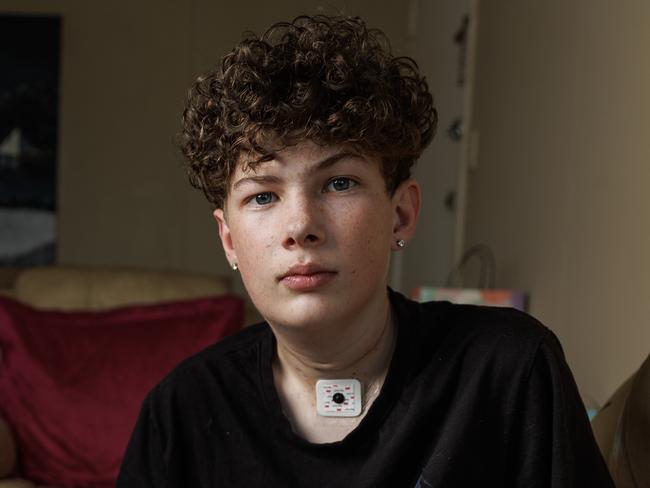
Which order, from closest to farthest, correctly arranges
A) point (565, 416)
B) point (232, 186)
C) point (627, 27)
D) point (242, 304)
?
point (565, 416), point (232, 186), point (627, 27), point (242, 304)

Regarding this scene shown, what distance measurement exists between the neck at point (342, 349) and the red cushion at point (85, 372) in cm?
158

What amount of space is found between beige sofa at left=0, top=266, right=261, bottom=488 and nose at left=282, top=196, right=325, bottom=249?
6.65 ft

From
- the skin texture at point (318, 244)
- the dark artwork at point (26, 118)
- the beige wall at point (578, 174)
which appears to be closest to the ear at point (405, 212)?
the skin texture at point (318, 244)

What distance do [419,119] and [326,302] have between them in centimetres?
28

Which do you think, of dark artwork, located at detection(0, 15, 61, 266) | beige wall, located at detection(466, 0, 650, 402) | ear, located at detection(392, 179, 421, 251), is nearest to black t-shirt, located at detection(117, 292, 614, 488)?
ear, located at detection(392, 179, 421, 251)

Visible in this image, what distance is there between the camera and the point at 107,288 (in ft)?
10.3

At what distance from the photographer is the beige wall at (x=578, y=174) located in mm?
1620

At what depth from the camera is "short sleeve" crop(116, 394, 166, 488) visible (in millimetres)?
1128

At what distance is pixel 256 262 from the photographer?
105 cm

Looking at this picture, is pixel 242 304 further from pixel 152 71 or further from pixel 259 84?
pixel 152 71

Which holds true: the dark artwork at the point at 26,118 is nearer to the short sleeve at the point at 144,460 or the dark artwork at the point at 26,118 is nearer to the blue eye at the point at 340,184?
the short sleeve at the point at 144,460

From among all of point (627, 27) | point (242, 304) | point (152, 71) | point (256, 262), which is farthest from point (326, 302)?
point (152, 71)

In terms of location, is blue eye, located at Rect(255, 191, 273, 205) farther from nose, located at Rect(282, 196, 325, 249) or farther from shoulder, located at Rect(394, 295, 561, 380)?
shoulder, located at Rect(394, 295, 561, 380)

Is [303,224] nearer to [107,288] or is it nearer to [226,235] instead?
[226,235]
